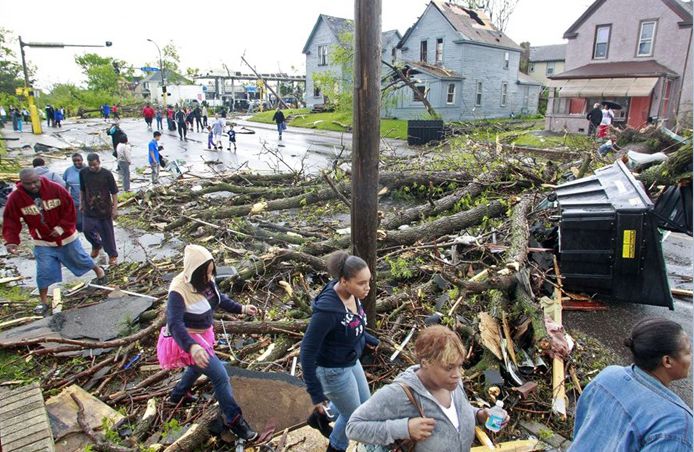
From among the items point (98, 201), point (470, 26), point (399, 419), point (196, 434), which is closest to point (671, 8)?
point (470, 26)

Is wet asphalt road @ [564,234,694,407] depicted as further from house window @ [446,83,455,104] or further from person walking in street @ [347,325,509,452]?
house window @ [446,83,455,104]

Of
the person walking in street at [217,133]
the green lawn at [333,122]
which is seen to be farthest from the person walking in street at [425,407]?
the green lawn at [333,122]

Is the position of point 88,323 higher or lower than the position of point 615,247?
lower

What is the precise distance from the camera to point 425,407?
2016mm

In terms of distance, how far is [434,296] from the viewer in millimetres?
5336

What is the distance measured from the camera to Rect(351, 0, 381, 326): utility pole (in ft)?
11.5

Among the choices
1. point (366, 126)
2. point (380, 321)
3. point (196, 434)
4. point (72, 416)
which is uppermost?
point (366, 126)

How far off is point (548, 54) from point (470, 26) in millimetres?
18689

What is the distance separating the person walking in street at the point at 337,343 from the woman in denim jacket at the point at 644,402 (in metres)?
1.29

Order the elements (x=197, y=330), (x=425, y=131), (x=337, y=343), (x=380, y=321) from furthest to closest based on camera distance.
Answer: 1. (x=425, y=131)
2. (x=380, y=321)
3. (x=197, y=330)
4. (x=337, y=343)

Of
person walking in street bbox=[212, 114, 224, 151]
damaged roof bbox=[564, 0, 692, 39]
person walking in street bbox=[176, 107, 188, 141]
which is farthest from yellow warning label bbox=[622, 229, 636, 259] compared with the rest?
damaged roof bbox=[564, 0, 692, 39]

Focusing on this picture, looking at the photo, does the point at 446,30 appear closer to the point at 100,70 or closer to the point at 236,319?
the point at 236,319

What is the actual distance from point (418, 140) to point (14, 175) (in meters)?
15.9

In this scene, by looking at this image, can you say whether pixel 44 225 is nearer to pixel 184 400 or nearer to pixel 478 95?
pixel 184 400
